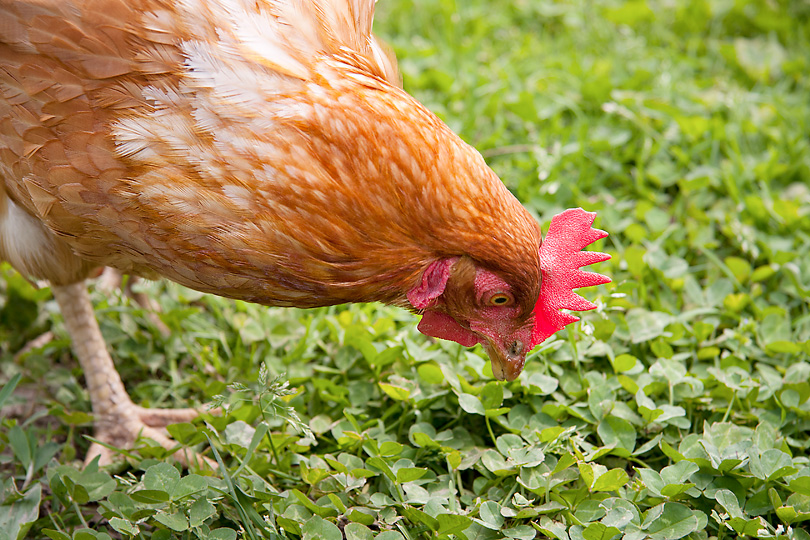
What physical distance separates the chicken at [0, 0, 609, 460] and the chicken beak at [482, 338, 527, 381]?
276 millimetres

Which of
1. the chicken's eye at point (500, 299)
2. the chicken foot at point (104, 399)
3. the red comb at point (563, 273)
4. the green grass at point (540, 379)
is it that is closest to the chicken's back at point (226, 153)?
the chicken's eye at point (500, 299)

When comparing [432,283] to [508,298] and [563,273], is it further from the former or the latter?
[563,273]

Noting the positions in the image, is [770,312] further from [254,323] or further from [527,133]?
[254,323]

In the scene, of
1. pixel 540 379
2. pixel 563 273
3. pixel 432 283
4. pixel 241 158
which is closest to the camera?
pixel 241 158

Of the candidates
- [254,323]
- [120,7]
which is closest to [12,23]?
[120,7]

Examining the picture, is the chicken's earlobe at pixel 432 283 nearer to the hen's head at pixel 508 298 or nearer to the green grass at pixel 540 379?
the hen's head at pixel 508 298

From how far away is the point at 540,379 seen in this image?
264cm

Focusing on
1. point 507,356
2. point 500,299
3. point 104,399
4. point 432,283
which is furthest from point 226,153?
point 104,399

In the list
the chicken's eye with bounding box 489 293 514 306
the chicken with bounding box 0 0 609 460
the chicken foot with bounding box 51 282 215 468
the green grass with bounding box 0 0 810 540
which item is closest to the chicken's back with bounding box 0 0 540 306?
the chicken with bounding box 0 0 609 460

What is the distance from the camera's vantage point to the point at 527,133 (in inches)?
157

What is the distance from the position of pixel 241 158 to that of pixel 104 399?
1.34 meters

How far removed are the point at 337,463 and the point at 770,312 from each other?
1834mm

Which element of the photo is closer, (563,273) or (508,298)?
(508,298)

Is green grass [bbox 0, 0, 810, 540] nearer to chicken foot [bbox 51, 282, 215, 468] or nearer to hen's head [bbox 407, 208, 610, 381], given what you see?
chicken foot [bbox 51, 282, 215, 468]
